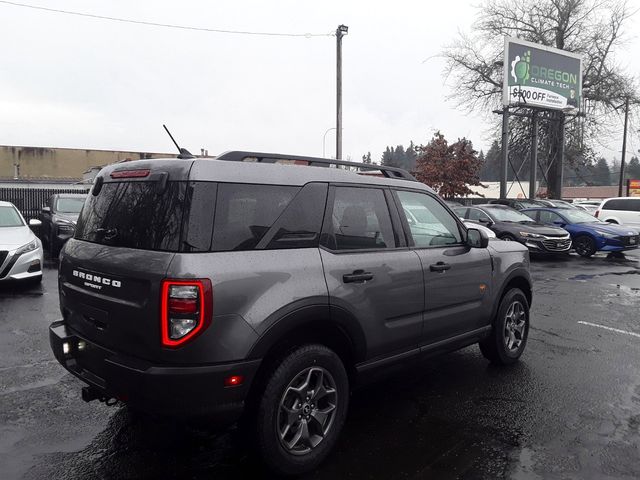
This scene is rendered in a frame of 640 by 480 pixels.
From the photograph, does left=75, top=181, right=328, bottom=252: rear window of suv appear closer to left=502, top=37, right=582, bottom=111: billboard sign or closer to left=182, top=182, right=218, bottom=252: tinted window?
left=182, top=182, right=218, bottom=252: tinted window

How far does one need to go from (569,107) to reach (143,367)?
27950 millimetres

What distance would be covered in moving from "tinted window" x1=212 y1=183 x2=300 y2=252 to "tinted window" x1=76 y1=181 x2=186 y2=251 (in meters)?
0.21

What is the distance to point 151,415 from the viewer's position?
8.57ft

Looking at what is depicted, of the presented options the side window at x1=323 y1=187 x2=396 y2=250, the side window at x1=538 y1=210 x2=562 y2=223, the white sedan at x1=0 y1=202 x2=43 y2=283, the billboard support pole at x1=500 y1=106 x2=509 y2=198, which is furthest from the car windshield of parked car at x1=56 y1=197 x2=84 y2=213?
the billboard support pole at x1=500 y1=106 x2=509 y2=198

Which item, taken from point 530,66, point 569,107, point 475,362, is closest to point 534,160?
point 569,107

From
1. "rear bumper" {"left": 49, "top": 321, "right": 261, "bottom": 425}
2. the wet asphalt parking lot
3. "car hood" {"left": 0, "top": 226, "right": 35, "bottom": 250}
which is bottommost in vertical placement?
the wet asphalt parking lot

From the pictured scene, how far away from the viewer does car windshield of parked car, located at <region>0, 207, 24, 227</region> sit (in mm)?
8693

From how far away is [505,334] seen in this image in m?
4.75

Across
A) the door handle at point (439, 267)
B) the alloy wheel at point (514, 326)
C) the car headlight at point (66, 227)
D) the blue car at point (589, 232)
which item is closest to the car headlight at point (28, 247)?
the car headlight at point (66, 227)

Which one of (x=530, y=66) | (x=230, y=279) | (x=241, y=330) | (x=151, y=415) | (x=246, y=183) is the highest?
(x=530, y=66)

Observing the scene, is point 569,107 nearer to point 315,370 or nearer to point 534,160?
point 534,160

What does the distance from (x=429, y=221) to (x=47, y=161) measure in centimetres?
4839

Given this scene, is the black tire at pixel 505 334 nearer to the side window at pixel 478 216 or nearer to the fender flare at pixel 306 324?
the fender flare at pixel 306 324

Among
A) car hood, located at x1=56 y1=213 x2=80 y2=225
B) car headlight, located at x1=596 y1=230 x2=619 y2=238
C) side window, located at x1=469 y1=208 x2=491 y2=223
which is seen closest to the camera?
car hood, located at x1=56 y1=213 x2=80 y2=225
